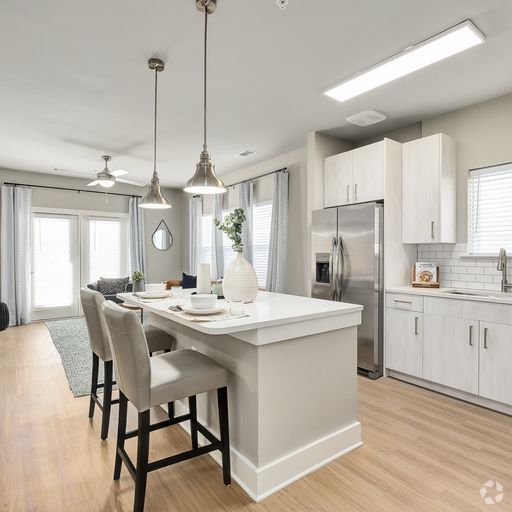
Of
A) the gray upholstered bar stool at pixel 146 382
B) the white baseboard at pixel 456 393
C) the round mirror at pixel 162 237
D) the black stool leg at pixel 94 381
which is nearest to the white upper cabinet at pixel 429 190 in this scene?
the white baseboard at pixel 456 393

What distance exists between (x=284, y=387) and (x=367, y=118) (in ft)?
9.94

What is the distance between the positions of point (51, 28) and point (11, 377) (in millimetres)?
3272

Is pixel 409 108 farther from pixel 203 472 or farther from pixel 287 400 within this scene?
pixel 203 472

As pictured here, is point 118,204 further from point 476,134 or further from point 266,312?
point 476,134

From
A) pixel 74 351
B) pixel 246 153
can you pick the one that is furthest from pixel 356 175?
A: pixel 74 351

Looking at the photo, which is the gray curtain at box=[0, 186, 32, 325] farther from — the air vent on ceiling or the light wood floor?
the air vent on ceiling

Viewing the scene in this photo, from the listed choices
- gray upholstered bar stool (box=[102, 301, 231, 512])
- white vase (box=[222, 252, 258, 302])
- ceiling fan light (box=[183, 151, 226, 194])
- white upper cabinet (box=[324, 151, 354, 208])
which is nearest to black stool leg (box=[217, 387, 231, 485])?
gray upholstered bar stool (box=[102, 301, 231, 512])

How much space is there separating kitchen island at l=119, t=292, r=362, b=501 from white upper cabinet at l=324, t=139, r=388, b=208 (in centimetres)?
188

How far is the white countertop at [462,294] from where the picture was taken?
9.41 ft

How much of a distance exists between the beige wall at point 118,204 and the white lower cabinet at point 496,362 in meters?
6.38

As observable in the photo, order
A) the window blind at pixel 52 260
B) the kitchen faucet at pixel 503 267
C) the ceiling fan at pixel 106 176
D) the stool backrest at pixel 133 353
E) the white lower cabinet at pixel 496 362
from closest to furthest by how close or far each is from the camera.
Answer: the stool backrest at pixel 133 353, the white lower cabinet at pixel 496 362, the kitchen faucet at pixel 503 267, the ceiling fan at pixel 106 176, the window blind at pixel 52 260

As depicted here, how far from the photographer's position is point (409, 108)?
3.56m

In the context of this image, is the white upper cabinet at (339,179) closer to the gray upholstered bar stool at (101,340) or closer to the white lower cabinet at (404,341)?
the white lower cabinet at (404,341)

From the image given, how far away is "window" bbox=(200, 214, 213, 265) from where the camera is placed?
7.07 metres
